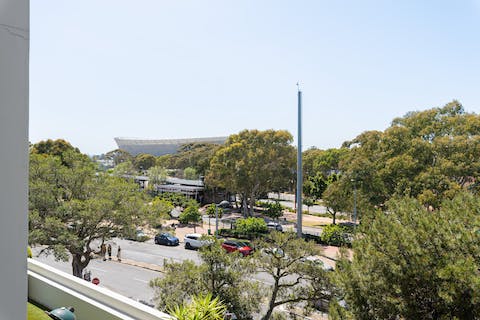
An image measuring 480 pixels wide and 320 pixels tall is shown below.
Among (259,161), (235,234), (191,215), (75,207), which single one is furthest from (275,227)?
(75,207)

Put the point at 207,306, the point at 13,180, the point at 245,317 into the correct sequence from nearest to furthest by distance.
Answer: the point at 13,180 < the point at 207,306 < the point at 245,317

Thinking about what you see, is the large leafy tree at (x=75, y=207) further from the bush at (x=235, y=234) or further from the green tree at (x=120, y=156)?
the green tree at (x=120, y=156)

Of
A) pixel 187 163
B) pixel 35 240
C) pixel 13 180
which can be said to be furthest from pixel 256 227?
pixel 187 163

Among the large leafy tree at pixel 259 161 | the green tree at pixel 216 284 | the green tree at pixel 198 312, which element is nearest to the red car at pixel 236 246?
the green tree at pixel 216 284

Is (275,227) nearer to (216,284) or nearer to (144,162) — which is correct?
(216,284)

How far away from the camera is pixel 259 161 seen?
30047 millimetres

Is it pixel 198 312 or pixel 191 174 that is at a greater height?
pixel 198 312

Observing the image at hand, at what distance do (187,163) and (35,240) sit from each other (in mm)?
49111

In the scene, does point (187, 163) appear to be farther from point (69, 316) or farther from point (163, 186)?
point (69, 316)

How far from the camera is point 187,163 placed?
60.1 metres

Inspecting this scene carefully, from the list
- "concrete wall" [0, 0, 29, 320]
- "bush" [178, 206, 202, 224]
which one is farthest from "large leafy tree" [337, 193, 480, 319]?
"bush" [178, 206, 202, 224]

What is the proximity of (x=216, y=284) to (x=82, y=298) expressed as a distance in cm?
419

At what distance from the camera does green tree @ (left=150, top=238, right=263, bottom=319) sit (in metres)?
8.41

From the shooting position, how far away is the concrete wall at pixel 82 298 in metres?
4.41
